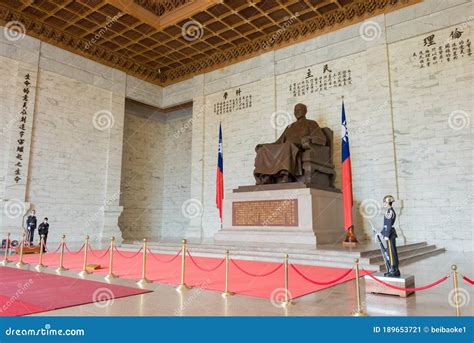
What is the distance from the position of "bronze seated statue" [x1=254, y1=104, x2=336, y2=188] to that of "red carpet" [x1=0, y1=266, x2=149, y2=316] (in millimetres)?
3843

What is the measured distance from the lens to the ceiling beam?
7746 mm

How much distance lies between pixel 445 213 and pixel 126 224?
8.21 m

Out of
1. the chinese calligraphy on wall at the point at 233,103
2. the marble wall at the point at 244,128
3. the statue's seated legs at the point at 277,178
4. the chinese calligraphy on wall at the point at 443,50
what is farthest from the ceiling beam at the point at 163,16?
the chinese calligraphy on wall at the point at 443,50

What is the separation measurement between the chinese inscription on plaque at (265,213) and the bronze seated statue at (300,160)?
0.50 metres

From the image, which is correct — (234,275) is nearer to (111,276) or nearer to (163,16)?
(111,276)

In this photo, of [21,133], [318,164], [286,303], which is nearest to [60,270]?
[286,303]

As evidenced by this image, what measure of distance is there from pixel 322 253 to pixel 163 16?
650 cm

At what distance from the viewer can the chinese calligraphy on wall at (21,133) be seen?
26.0 ft

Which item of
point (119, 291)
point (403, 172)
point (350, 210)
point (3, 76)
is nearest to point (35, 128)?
point (3, 76)

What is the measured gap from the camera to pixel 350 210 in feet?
21.4

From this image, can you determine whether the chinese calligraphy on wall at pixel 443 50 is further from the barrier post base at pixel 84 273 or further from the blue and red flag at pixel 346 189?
the barrier post base at pixel 84 273

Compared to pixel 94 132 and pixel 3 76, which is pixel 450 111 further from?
pixel 3 76

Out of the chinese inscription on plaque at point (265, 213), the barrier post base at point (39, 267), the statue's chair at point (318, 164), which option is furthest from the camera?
the statue's chair at point (318, 164)

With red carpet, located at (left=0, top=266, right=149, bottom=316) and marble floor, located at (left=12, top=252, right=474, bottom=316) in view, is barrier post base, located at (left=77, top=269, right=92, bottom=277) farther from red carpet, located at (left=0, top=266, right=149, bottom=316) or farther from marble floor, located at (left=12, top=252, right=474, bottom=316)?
marble floor, located at (left=12, top=252, right=474, bottom=316)
